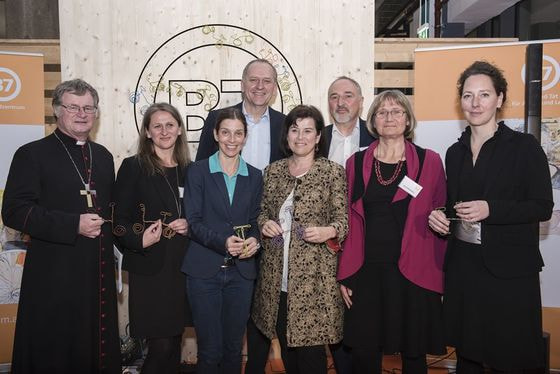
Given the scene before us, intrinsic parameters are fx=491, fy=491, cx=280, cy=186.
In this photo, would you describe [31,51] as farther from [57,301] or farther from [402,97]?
[402,97]

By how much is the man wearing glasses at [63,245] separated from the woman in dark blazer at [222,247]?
1.68ft

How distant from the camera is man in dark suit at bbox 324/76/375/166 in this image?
3477mm

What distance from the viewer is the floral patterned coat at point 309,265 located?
256 cm

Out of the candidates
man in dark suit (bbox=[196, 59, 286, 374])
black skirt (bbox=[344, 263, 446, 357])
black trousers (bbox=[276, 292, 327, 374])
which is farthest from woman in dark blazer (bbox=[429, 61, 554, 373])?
man in dark suit (bbox=[196, 59, 286, 374])

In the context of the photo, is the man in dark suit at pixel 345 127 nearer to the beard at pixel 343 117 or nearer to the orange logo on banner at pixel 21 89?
the beard at pixel 343 117

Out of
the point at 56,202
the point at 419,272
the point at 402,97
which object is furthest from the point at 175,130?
the point at 419,272

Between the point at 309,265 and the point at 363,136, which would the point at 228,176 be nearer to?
the point at 309,265

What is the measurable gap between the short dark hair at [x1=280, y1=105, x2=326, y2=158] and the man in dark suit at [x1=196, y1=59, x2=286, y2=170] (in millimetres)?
498

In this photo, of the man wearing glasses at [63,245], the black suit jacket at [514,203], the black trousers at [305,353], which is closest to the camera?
the black suit jacket at [514,203]

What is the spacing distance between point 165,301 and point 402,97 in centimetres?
172

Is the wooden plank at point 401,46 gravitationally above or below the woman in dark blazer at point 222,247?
above

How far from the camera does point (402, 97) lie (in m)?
2.69

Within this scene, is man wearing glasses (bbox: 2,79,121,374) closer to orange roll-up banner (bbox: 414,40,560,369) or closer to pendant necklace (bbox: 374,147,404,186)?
pendant necklace (bbox: 374,147,404,186)

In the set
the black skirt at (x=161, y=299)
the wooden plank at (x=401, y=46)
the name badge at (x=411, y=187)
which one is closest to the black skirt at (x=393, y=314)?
the name badge at (x=411, y=187)
